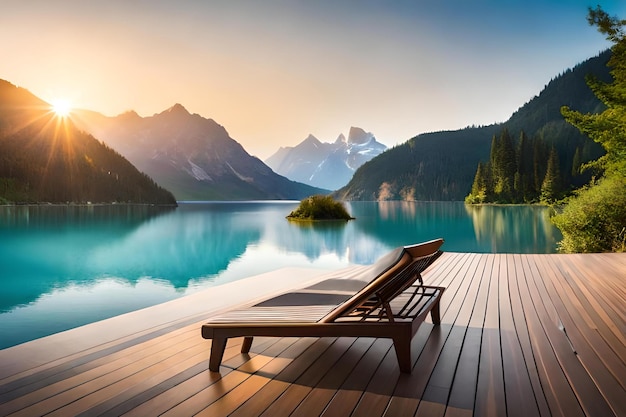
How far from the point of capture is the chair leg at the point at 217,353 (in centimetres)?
259

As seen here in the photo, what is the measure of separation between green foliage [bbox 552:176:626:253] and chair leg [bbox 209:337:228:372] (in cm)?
1036

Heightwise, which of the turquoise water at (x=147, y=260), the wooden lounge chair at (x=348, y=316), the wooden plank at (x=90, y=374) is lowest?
the turquoise water at (x=147, y=260)

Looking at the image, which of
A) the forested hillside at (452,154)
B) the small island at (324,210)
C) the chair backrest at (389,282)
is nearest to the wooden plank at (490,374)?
the chair backrest at (389,282)

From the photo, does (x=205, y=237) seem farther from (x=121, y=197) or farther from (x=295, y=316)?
(x=121, y=197)

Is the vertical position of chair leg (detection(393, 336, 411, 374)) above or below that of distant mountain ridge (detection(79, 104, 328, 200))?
below

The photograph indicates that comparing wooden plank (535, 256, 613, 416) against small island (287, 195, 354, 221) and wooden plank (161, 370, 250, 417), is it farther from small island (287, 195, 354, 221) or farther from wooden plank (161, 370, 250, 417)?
small island (287, 195, 354, 221)

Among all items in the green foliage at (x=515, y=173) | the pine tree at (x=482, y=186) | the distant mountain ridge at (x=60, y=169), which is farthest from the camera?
the distant mountain ridge at (x=60, y=169)

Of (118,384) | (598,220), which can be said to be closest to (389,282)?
(118,384)

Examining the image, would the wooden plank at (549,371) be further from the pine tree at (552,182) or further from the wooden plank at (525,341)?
the pine tree at (552,182)

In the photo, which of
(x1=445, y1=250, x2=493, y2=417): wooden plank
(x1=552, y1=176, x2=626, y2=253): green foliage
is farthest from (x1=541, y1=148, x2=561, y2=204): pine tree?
(x1=445, y1=250, x2=493, y2=417): wooden plank

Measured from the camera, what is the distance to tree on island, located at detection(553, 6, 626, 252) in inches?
404

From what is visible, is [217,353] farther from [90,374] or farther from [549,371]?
[549,371]

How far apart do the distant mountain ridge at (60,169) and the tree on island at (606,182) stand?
80527 mm

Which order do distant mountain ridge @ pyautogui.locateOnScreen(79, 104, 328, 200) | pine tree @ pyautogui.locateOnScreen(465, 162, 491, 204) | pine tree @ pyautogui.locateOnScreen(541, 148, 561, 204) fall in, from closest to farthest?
pine tree @ pyautogui.locateOnScreen(541, 148, 561, 204) < pine tree @ pyautogui.locateOnScreen(465, 162, 491, 204) < distant mountain ridge @ pyautogui.locateOnScreen(79, 104, 328, 200)
